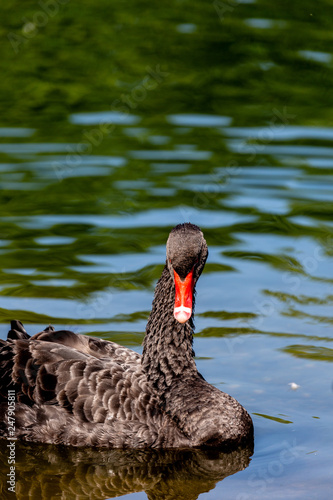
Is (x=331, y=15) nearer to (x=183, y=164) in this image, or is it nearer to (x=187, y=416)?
(x=183, y=164)

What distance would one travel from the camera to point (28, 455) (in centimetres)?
723

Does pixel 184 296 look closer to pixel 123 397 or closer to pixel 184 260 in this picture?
pixel 184 260

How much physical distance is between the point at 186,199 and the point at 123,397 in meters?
4.67

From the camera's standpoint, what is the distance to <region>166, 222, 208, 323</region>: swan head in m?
7.00

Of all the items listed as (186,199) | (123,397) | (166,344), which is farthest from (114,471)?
(186,199)

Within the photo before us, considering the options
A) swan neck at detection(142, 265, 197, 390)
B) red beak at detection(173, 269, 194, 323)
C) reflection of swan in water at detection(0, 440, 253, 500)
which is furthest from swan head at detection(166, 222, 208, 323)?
reflection of swan in water at detection(0, 440, 253, 500)

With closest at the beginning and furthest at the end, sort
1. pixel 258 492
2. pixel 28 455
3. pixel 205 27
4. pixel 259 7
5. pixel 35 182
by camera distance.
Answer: pixel 258 492 < pixel 28 455 < pixel 35 182 < pixel 205 27 < pixel 259 7

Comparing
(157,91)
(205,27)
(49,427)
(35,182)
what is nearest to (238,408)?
(49,427)

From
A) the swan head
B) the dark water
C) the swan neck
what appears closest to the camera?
the swan head

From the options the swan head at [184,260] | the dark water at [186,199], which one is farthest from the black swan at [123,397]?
the dark water at [186,199]

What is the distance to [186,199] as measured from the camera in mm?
11672

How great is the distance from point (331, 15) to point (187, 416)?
492 inches

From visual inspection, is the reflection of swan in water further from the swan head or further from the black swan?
the swan head

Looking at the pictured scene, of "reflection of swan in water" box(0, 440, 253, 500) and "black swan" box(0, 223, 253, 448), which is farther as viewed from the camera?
"black swan" box(0, 223, 253, 448)
